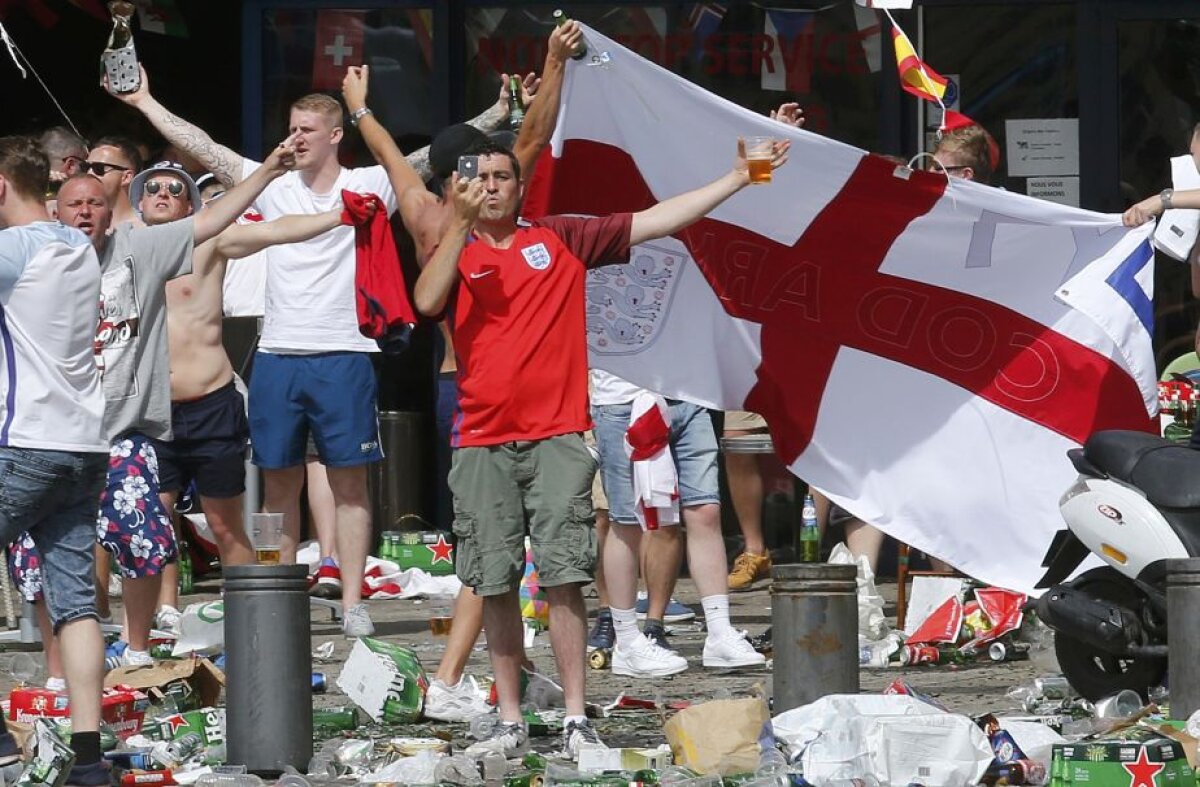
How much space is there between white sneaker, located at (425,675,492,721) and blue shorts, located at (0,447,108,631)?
1456 millimetres

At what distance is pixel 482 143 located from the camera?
790 centimetres

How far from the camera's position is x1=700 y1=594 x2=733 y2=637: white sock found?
31.3ft

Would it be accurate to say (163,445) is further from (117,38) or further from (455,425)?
(455,425)

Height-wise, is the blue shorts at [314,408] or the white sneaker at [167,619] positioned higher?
the blue shorts at [314,408]

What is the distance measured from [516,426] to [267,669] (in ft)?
3.58

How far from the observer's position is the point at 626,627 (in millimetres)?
9500

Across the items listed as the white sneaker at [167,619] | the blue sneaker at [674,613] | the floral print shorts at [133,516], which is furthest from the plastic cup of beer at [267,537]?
the blue sneaker at [674,613]

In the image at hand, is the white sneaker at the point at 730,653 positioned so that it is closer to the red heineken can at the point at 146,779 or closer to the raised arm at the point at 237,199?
the raised arm at the point at 237,199

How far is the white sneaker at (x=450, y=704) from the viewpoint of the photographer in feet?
27.1

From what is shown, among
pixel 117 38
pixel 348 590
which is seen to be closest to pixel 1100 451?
pixel 348 590

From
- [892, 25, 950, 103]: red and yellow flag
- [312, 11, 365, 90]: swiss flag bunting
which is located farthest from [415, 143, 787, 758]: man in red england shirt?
[312, 11, 365, 90]: swiss flag bunting

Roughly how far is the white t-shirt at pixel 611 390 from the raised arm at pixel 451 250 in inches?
92.9

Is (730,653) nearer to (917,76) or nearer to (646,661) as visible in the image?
(646,661)

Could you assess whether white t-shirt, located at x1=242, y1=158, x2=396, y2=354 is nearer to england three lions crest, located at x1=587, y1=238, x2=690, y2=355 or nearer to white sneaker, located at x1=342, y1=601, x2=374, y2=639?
white sneaker, located at x1=342, y1=601, x2=374, y2=639
